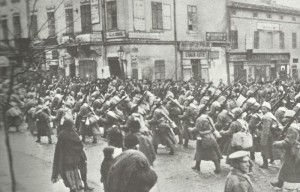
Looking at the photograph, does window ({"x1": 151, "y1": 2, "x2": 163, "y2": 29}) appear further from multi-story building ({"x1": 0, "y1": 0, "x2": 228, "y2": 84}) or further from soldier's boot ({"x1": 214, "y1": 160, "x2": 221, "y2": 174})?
soldier's boot ({"x1": 214, "y1": 160, "x2": 221, "y2": 174})

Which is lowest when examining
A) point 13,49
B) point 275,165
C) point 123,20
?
point 275,165

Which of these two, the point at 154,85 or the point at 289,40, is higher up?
the point at 289,40

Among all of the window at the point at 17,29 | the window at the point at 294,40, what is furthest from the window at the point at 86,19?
the window at the point at 294,40

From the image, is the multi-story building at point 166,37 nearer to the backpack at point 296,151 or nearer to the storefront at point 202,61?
the storefront at point 202,61

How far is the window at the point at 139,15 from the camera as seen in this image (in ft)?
91.2

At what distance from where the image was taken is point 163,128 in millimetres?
12617

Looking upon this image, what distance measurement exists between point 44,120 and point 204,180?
6.76 m

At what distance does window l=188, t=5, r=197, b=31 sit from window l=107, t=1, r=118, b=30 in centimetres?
612

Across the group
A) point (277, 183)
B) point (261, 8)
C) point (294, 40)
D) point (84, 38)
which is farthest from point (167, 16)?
point (277, 183)

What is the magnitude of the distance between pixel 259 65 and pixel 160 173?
2753cm

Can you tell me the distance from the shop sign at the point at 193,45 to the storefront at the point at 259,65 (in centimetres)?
330

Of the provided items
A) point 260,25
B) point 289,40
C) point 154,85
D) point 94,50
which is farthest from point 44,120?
point 289,40

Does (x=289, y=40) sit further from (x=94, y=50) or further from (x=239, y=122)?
(x=239, y=122)

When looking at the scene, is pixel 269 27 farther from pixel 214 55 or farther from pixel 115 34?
pixel 115 34
